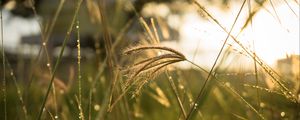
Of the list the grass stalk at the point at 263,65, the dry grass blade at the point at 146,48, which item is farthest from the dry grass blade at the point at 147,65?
the grass stalk at the point at 263,65

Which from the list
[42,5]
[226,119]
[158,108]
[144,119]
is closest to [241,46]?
[226,119]

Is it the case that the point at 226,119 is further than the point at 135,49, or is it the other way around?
the point at 226,119

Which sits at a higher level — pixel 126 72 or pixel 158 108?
pixel 126 72

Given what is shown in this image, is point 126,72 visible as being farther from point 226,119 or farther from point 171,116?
point 171,116

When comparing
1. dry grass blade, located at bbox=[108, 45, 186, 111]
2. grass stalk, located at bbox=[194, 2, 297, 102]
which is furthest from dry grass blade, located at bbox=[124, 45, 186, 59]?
grass stalk, located at bbox=[194, 2, 297, 102]

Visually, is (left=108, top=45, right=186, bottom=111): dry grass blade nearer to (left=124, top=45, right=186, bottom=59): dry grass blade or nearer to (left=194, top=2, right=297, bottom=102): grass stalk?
(left=124, top=45, right=186, bottom=59): dry grass blade

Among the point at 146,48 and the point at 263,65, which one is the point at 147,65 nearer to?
the point at 146,48

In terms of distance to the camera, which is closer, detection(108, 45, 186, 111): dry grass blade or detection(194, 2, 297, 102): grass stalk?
detection(108, 45, 186, 111): dry grass blade

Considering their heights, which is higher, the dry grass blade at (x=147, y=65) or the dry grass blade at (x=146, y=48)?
the dry grass blade at (x=146, y=48)

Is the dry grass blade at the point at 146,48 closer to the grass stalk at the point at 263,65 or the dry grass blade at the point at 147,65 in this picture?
the dry grass blade at the point at 147,65

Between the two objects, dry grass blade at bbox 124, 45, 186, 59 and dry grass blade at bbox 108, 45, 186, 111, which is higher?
dry grass blade at bbox 124, 45, 186, 59

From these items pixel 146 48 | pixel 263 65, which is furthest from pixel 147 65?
pixel 263 65
